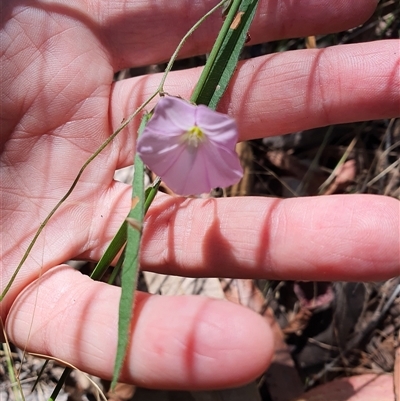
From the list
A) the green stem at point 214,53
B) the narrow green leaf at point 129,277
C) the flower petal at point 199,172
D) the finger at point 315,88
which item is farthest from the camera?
the finger at point 315,88

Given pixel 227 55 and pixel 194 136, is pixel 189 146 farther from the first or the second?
pixel 227 55

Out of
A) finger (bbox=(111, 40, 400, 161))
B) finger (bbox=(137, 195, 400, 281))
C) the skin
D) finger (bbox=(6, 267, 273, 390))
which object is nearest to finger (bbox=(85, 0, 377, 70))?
the skin

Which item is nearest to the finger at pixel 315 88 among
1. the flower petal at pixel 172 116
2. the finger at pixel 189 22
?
the finger at pixel 189 22

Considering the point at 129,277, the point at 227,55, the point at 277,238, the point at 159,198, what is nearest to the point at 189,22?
the point at 227,55

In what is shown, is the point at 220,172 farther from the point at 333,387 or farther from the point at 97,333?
the point at 333,387

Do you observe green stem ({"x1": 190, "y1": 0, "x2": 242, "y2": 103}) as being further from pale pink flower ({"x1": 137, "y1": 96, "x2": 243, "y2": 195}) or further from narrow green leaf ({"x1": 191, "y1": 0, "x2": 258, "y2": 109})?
pale pink flower ({"x1": 137, "y1": 96, "x2": 243, "y2": 195})

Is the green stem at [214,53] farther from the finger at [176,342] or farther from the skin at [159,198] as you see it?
the finger at [176,342]
